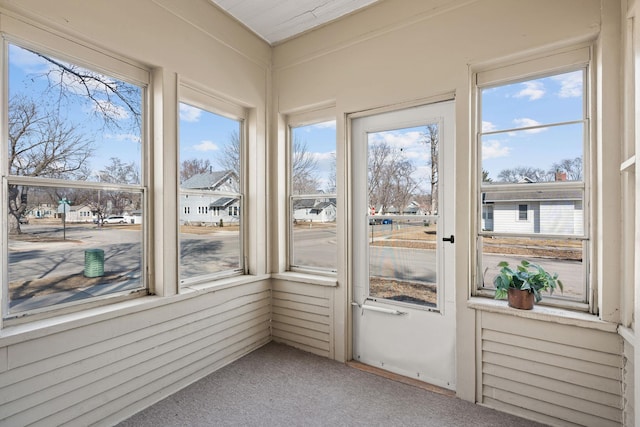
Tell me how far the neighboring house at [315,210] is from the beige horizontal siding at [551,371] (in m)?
1.48

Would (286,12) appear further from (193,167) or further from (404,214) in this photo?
(404,214)

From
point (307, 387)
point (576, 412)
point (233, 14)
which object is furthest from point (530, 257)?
point (233, 14)

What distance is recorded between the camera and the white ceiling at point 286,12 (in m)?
2.54

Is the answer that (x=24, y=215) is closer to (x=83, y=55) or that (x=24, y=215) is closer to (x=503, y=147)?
(x=83, y=55)

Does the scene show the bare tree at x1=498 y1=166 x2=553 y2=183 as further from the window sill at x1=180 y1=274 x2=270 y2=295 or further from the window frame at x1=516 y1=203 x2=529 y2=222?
the window sill at x1=180 y1=274 x2=270 y2=295

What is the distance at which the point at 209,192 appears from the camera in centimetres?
272

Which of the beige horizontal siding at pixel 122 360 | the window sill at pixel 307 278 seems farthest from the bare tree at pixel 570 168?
the beige horizontal siding at pixel 122 360

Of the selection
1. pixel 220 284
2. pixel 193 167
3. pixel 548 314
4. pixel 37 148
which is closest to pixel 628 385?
pixel 548 314

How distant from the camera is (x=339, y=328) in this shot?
279cm

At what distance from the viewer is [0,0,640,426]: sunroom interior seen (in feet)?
5.78

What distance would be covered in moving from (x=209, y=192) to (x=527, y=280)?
2462 millimetres

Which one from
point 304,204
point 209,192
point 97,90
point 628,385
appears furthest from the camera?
point 304,204

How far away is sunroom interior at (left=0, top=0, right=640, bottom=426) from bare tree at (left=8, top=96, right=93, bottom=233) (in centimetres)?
1

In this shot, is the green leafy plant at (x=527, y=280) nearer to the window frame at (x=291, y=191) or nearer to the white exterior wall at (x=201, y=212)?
the window frame at (x=291, y=191)
